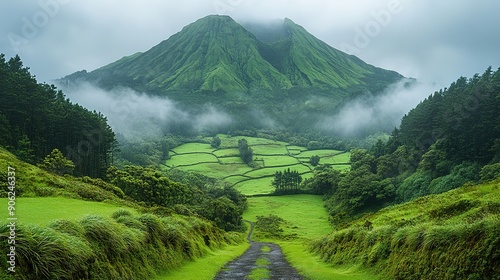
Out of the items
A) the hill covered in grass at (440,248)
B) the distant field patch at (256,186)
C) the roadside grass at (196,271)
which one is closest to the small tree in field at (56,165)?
the roadside grass at (196,271)

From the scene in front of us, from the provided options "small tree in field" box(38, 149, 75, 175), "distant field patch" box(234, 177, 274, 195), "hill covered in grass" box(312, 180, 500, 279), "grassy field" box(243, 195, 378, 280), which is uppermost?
"small tree in field" box(38, 149, 75, 175)

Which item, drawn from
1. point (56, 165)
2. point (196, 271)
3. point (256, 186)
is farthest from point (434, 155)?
point (256, 186)

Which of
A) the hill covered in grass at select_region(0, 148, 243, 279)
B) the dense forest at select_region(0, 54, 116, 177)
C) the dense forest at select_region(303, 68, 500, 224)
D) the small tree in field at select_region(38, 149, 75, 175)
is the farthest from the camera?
the dense forest at select_region(303, 68, 500, 224)

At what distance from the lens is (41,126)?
259 feet

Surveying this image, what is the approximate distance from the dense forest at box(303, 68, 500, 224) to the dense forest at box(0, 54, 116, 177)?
216 feet

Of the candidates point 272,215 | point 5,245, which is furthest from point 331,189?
point 5,245

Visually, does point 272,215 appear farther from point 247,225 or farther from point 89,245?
point 89,245

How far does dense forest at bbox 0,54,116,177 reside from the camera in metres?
71.1

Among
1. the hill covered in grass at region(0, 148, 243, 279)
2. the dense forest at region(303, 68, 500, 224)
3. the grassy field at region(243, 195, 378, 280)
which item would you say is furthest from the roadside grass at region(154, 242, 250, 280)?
the dense forest at region(303, 68, 500, 224)

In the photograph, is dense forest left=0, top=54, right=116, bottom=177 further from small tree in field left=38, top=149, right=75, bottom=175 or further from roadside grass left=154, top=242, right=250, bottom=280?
roadside grass left=154, top=242, right=250, bottom=280

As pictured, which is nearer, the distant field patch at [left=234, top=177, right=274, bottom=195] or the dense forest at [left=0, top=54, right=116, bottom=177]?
the dense forest at [left=0, top=54, right=116, bottom=177]

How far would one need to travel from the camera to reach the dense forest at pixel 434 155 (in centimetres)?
8638

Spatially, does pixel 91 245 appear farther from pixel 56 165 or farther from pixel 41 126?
pixel 41 126

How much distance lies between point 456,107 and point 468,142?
11.1 m
